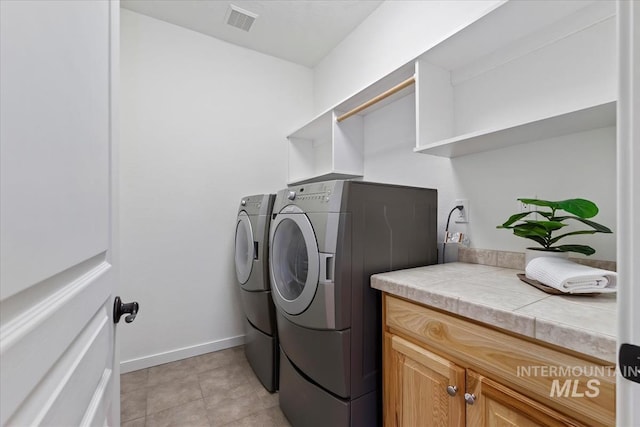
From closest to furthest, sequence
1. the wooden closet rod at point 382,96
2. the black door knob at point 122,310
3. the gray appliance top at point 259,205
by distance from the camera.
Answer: the black door knob at point 122,310, the wooden closet rod at point 382,96, the gray appliance top at point 259,205

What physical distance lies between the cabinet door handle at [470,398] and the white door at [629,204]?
1.55 ft

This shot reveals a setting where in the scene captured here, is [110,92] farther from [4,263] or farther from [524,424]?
[524,424]

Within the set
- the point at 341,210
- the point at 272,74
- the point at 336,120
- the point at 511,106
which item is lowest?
the point at 341,210

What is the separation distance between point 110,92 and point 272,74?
7.80 feet

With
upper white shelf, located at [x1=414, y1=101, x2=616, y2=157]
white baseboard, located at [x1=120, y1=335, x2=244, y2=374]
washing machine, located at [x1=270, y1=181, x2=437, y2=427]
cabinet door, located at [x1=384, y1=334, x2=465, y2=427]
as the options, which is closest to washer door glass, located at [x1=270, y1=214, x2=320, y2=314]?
washing machine, located at [x1=270, y1=181, x2=437, y2=427]

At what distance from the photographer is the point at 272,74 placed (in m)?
2.79

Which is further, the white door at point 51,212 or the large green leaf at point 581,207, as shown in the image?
the large green leaf at point 581,207

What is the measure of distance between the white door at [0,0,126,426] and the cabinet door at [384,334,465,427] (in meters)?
0.93

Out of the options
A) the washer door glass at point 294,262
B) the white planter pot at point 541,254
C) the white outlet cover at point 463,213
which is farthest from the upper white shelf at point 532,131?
the washer door glass at point 294,262

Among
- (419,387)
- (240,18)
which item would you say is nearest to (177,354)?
(419,387)

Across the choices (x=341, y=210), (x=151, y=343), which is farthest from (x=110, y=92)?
(x=151, y=343)

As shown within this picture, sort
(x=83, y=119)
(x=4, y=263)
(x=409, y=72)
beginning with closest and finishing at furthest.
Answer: (x=4, y=263), (x=83, y=119), (x=409, y=72)

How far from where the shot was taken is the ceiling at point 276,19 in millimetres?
2102

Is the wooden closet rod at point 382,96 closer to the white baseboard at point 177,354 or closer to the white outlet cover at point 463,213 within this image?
the white outlet cover at point 463,213
